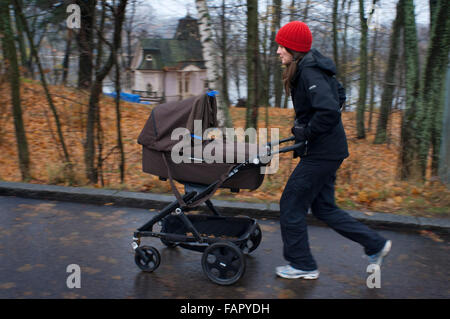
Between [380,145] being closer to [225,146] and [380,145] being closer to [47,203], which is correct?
[225,146]

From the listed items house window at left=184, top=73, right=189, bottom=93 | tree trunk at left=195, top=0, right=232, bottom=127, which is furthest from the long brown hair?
house window at left=184, top=73, right=189, bottom=93

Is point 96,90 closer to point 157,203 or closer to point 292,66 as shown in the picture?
point 157,203

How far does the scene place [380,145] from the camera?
8516mm

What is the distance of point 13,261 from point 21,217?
4.67 ft

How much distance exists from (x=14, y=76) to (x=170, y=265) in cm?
506

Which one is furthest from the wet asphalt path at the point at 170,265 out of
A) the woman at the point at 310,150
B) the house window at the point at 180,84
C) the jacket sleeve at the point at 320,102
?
the house window at the point at 180,84

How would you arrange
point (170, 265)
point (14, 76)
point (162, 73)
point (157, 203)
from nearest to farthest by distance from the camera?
point (170, 265), point (157, 203), point (14, 76), point (162, 73)

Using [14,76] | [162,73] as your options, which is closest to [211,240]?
[14,76]

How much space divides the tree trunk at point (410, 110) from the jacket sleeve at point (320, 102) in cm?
414

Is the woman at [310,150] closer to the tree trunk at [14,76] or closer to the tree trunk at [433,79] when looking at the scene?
the tree trunk at [433,79]

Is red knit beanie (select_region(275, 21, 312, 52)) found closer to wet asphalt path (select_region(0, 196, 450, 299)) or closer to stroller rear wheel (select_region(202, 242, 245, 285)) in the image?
stroller rear wheel (select_region(202, 242, 245, 285))

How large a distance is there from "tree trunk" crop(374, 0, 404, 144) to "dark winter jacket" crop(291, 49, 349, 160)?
14.5ft

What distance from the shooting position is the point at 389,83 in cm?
773
